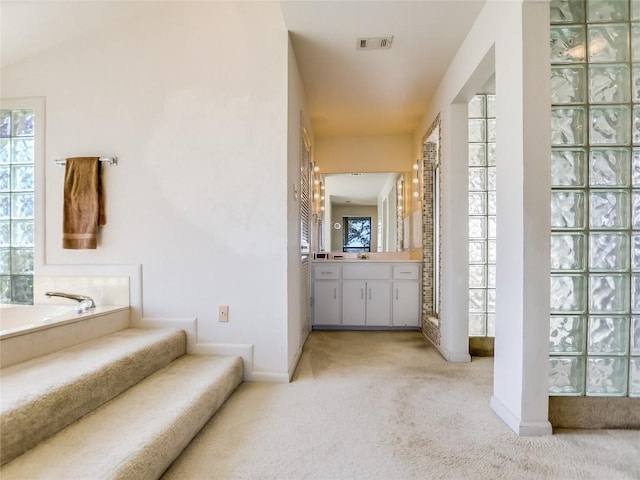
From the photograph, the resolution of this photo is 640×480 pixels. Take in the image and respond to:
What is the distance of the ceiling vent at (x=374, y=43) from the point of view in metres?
2.21

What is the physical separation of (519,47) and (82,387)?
2550 mm

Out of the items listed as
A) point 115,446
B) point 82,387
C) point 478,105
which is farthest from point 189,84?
point 478,105

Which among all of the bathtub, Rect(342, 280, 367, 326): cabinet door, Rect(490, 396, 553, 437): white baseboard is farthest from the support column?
the bathtub

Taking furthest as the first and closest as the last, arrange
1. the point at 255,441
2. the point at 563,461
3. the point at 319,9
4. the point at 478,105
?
the point at 478,105 → the point at 319,9 → the point at 255,441 → the point at 563,461

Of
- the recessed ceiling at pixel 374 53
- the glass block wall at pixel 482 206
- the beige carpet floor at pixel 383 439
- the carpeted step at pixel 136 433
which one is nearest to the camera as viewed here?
the carpeted step at pixel 136 433

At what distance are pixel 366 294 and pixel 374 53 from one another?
7.72ft

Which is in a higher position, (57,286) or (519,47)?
(519,47)

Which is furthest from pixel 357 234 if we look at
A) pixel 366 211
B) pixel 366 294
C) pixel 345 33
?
pixel 345 33

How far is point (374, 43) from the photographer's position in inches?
88.6

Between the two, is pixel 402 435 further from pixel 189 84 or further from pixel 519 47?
pixel 189 84

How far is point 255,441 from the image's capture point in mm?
1456

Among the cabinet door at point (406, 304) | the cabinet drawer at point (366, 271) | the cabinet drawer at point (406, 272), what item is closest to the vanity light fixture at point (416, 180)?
the cabinet drawer at point (406, 272)

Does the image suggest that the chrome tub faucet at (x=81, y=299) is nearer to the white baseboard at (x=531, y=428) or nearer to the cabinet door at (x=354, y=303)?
the cabinet door at (x=354, y=303)

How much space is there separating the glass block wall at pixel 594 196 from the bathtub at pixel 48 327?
2.61 metres
